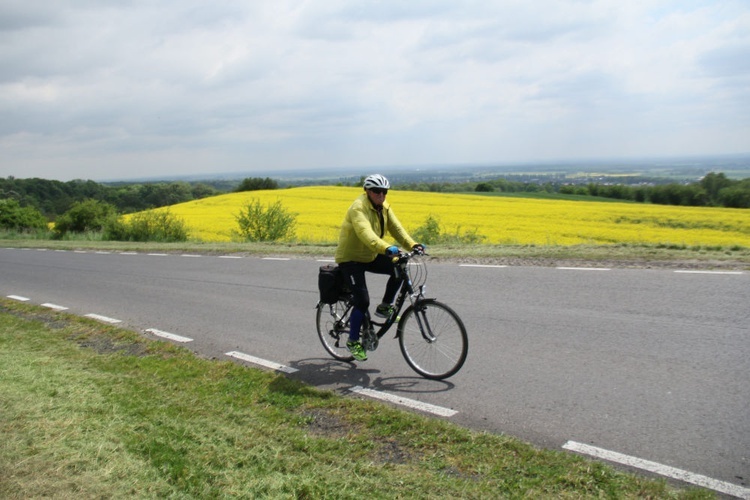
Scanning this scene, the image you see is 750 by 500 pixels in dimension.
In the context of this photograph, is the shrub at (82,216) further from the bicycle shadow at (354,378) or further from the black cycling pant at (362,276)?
the black cycling pant at (362,276)

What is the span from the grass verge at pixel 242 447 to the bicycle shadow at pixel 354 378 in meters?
0.39

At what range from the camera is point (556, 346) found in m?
6.08

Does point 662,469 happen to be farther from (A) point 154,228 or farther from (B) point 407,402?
(A) point 154,228

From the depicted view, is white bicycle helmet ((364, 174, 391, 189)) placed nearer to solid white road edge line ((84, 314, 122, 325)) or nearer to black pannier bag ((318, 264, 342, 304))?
black pannier bag ((318, 264, 342, 304))

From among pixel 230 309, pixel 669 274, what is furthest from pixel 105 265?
pixel 669 274

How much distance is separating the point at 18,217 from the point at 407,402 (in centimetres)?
5543

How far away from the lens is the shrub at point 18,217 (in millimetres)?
49969

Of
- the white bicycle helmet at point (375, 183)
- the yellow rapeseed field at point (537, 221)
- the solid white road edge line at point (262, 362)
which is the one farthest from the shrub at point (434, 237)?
the white bicycle helmet at point (375, 183)

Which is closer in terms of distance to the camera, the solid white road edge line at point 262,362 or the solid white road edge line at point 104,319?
the solid white road edge line at point 262,362

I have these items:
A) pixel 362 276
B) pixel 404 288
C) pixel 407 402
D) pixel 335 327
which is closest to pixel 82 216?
pixel 335 327

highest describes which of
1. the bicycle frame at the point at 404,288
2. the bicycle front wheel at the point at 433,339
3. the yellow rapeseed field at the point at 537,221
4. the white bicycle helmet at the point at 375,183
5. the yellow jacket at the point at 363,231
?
the white bicycle helmet at the point at 375,183

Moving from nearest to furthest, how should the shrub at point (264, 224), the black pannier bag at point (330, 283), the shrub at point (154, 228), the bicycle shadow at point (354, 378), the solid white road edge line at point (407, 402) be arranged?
1. the solid white road edge line at point (407, 402)
2. the bicycle shadow at point (354, 378)
3. the black pannier bag at point (330, 283)
4. the shrub at point (264, 224)
5. the shrub at point (154, 228)

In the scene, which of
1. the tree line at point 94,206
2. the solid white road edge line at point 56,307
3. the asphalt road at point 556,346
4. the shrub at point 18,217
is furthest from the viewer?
the shrub at point 18,217

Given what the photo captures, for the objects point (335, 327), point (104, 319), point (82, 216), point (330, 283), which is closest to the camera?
point (330, 283)
